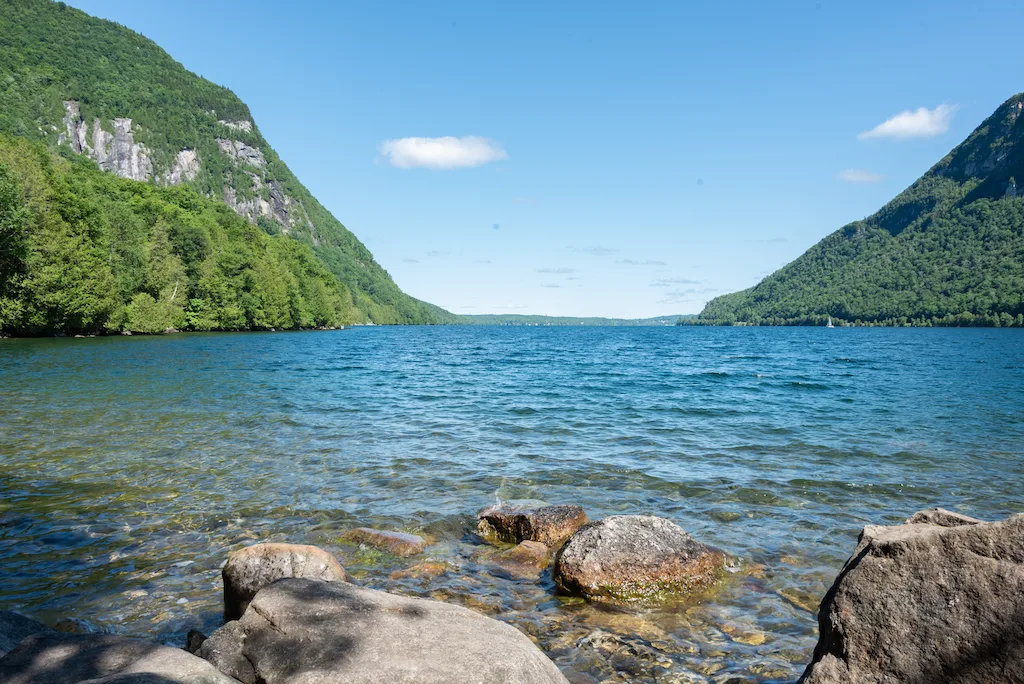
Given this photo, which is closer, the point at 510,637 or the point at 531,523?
the point at 510,637

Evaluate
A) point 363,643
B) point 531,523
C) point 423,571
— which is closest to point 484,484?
point 531,523

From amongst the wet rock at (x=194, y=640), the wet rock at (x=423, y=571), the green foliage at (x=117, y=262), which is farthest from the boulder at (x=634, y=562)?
the green foliage at (x=117, y=262)

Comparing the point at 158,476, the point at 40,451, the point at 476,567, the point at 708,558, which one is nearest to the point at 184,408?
the point at 40,451

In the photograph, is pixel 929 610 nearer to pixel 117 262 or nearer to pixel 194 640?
pixel 194 640

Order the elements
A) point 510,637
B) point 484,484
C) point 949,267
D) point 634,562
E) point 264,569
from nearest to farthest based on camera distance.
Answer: point 510,637 → point 264,569 → point 634,562 → point 484,484 → point 949,267

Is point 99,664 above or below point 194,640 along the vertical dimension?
above

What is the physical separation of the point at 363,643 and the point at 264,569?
268 centimetres

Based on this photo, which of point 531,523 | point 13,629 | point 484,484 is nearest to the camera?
point 13,629

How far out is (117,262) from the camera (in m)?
58.2

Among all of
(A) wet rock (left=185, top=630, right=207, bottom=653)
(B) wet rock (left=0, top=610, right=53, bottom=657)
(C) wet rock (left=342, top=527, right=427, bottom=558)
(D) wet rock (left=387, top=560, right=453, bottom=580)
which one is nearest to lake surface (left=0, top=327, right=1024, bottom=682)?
(D) wet rock (left=387, top=560, right=453, bottom=580)

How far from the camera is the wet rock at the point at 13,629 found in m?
4.11

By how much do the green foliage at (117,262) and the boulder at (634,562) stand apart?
168 feet

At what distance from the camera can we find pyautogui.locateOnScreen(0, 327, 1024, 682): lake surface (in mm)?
6008

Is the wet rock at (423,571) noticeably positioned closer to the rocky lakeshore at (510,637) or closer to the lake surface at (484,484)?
the lake surface at (484,484)
